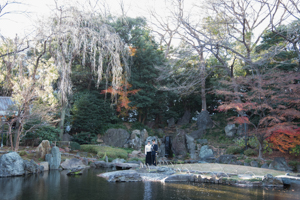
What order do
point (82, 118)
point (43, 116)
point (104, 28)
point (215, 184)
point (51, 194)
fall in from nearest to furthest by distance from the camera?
point (51, 194)
point (215, 184)
point (104, 28)
point (43, 116)
point (82, 118)

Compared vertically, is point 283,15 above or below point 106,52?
above

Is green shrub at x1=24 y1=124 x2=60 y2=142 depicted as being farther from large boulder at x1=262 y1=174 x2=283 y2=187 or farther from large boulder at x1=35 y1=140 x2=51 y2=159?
large boulder at x1=262 y1=174 x2=283 y2=187

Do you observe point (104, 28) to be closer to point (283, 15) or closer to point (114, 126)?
point (283, 15)

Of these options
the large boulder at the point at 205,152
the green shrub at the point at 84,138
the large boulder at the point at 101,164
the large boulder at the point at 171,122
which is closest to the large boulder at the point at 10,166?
the large boulder at the point at 101,164

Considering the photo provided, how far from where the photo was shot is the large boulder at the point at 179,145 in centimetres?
1652

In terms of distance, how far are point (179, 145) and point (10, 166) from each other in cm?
1150

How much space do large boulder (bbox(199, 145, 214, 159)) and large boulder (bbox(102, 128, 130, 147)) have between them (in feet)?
17.9

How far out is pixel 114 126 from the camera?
18031 mm

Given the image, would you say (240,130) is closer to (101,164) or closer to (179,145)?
(179,145)

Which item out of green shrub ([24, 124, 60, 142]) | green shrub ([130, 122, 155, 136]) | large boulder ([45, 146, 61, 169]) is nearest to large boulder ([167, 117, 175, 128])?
green shrub ([130, 122, 155, 136])

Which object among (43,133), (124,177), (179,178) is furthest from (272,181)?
(43,133)

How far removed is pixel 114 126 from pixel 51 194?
13.1 meters

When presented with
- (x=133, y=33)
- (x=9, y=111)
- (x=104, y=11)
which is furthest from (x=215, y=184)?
(x=133, y=33)

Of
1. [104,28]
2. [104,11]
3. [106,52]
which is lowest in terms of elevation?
[106,52]
